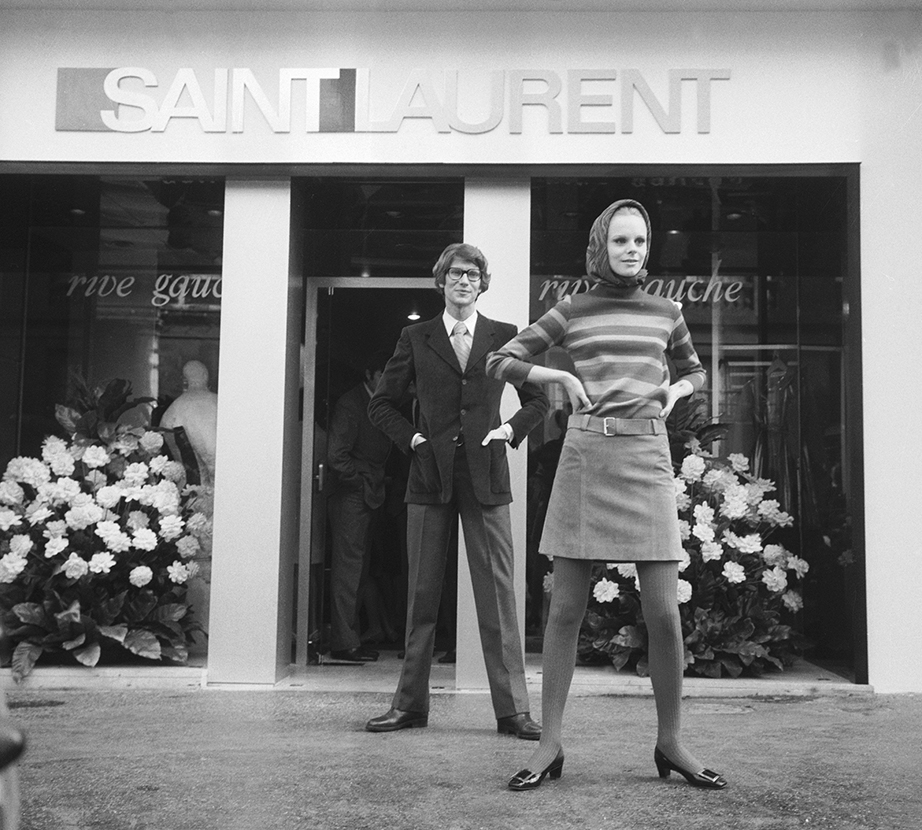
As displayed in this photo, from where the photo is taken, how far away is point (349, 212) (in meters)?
6.48

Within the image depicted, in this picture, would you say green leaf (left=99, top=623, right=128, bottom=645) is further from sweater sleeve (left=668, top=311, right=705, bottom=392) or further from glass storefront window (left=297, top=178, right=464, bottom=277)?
sweater sleeve (left=668, top=311, right=705, bottom=392)

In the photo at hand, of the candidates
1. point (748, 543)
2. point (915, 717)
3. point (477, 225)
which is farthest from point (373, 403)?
point (915, 717)

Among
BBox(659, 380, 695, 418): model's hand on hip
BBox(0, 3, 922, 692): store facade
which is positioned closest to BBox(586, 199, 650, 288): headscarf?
BBox(659, 380, 695, 418): model's hand on hip

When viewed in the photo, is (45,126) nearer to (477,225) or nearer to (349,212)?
(349,212)

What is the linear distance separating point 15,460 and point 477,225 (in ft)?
9.98

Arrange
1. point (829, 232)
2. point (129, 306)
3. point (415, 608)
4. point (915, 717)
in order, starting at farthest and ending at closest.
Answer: point (129, 306)
point (829, 232)
point (915, 717)
point (415, 608)

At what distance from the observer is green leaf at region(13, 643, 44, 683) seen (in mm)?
5711

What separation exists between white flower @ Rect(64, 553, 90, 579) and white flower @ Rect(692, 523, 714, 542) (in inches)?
133

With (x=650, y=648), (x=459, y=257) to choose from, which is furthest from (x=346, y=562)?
(x=650, y=648)

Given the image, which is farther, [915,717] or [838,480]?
[838,480]

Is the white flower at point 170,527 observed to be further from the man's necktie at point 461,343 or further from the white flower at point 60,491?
the man's necktie at point 461,343

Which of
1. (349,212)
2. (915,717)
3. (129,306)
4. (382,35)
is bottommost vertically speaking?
(915,717)

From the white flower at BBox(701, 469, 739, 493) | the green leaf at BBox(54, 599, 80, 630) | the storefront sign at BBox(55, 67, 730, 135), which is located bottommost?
the green leaf at BBox(54, 599, 80, 630)

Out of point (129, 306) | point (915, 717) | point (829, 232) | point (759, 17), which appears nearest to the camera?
point (915, 717)
